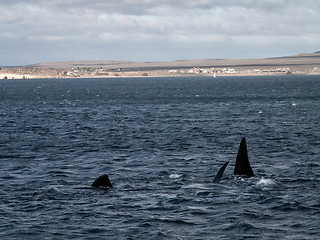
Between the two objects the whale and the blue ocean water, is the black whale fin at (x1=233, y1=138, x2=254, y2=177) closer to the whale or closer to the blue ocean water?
the blue ocean water

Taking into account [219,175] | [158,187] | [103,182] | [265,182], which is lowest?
[265,182]

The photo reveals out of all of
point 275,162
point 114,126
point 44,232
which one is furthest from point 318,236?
point 114,126

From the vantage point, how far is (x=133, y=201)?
81.2 ft

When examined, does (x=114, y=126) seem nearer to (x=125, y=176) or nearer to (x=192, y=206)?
(x=125, y=176)

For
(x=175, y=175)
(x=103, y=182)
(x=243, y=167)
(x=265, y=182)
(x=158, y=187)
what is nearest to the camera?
(x=103, y=182)

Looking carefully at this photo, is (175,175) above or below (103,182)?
below

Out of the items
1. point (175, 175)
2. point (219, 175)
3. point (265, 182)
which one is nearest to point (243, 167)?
point (265, 182)

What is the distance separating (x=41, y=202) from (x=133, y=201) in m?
4.19

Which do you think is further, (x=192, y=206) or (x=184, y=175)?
(x=184, y=175)

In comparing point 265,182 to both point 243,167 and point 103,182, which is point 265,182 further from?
point 103,182

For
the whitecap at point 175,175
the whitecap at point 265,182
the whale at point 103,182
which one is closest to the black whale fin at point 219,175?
the whitecap at point 265,182

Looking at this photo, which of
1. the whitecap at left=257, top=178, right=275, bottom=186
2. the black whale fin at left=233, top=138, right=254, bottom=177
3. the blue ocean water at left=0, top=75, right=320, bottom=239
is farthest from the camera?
the black whale fin at left=233, top=138, right=254, bottom=177

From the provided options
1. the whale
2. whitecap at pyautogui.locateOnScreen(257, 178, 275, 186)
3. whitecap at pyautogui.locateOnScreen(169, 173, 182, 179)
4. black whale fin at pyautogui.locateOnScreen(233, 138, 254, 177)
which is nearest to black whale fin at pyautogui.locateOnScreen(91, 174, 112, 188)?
the whale

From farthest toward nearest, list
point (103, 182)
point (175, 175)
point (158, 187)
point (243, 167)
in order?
point (175, 175)
point (243, 167)
point (158, 187)
point (103, 182)
